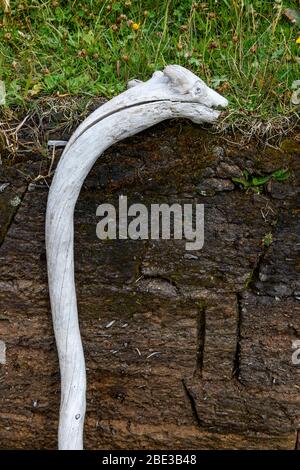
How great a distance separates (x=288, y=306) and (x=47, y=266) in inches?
29.1

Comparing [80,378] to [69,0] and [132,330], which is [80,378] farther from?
[69,0]

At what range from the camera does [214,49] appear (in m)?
2.39

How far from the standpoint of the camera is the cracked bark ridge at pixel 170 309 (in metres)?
2.27

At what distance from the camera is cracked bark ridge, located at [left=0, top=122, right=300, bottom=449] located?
2271 millimetres

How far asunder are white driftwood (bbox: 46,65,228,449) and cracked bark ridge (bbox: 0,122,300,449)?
0.33ft

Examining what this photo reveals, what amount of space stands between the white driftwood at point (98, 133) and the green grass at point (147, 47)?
6.0 inches

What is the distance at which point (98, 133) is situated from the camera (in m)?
2.15

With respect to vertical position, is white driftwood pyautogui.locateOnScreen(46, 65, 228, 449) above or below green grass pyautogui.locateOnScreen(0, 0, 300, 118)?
below

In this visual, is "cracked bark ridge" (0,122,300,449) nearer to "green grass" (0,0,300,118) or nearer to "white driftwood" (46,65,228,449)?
"white driftwood" (46,65,228,449)

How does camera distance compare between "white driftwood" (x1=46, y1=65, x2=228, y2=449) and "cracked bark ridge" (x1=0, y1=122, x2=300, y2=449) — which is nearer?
"white driftwood" (x1=46, y1=65, x2=228, y2=449)

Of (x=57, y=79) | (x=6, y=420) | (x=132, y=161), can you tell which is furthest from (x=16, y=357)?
(x=57, y=79)

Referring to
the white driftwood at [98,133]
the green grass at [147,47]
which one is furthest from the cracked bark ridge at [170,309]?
the green grass at [147,47]

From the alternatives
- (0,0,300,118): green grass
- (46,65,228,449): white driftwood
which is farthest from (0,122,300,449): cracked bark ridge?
(0,0,300,118): green grass

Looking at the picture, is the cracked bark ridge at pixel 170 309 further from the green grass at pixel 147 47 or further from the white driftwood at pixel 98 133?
the green grass at pixel 147 47
